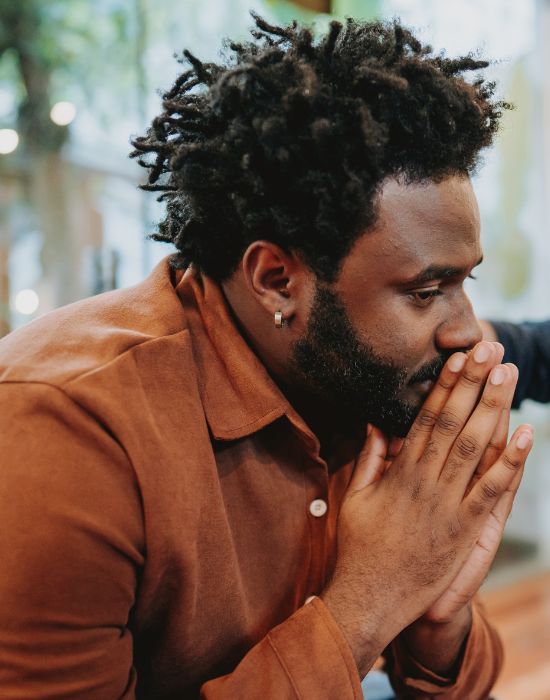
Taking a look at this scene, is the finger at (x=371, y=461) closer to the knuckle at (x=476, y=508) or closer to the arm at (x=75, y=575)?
the knuckle at (x=476, y=508)

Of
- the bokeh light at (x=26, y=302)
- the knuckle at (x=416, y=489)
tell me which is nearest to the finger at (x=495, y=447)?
the knuckle at (x=416, y=489)

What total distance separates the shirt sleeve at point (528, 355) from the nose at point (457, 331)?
56cm

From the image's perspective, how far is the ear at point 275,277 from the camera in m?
1.08

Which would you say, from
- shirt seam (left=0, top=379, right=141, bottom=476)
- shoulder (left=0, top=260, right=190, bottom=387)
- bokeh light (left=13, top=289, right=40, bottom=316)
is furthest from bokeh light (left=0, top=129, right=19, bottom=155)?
shirt seam (left=0, top=379, right=141, bottom=476)

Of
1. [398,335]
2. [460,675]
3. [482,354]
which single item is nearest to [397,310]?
[398,335]

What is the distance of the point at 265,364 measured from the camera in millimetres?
1199

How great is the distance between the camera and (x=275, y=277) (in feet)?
3.62

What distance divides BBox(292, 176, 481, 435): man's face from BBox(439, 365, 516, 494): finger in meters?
0.08

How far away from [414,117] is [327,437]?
1.88ft

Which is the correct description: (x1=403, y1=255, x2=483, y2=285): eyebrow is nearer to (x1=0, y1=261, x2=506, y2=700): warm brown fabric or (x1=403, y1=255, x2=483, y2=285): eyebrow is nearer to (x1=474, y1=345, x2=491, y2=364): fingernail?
(x1=474, y1=345, x2=491, y2=364): fingernail

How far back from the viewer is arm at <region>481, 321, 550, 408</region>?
1622mm

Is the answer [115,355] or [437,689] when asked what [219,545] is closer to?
[115,355]

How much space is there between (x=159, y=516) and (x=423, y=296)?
1.64 feet

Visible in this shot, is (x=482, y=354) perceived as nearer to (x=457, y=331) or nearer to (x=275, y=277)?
(x=457, y=331)
